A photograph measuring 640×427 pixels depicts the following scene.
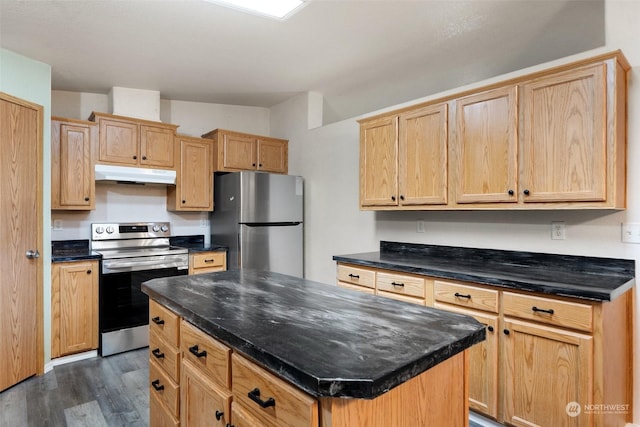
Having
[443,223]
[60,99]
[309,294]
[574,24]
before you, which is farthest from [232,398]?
[60,99]

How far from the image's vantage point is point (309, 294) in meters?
1.58

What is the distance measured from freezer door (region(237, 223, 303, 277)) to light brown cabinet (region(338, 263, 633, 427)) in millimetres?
2216

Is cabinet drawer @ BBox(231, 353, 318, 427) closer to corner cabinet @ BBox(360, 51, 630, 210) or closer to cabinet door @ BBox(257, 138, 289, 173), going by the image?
corner cabinet @ BBox(360, 51, 630, 210)

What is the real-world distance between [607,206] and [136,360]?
353 cm

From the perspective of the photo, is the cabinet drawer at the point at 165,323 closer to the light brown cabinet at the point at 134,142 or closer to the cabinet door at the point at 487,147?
the cabinet door at the point at 487,147

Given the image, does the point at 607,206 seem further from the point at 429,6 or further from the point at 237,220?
the point at 237,220

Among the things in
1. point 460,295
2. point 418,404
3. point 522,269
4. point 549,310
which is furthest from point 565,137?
point 418,404

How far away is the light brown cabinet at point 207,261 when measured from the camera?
3.70 metres

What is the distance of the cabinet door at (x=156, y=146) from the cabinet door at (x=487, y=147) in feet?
9.22

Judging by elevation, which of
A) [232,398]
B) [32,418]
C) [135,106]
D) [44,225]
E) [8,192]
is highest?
[135,106]

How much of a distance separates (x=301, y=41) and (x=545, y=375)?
2.69 metres

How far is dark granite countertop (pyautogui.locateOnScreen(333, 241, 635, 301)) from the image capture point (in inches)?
71.7

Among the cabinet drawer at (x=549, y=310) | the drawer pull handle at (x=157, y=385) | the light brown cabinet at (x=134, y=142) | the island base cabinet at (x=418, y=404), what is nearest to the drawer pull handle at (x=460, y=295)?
the cabinet drawer at (x=549, y=310)

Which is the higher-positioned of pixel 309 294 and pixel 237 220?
pixel 237 220
